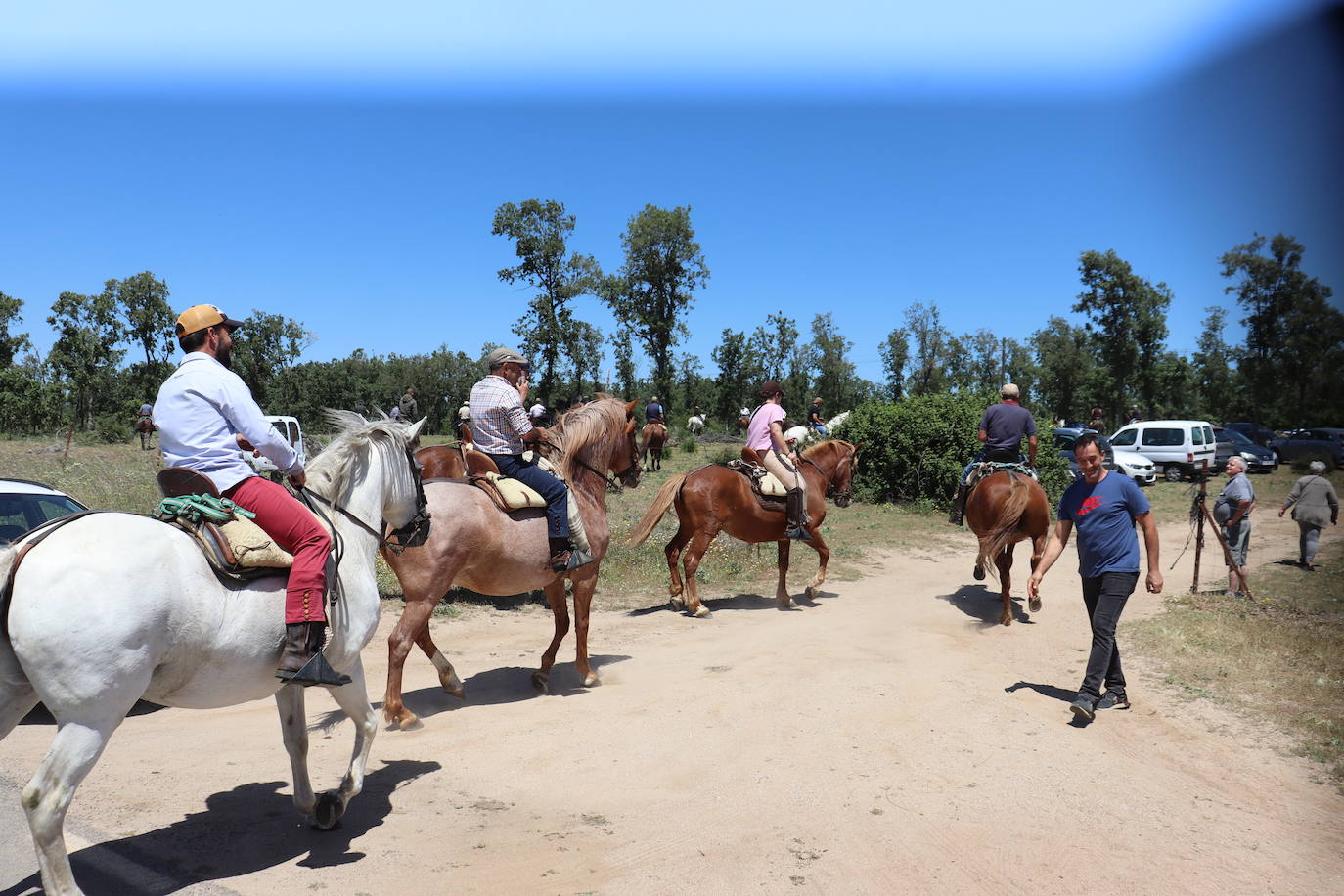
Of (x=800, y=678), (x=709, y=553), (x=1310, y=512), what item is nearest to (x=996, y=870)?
(x=800, y=678)

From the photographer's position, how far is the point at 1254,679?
768 cm

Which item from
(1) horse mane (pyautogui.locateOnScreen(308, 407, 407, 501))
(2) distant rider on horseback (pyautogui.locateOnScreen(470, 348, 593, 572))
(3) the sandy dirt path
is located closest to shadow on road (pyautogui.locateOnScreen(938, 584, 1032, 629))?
(3) the sandy dirt path

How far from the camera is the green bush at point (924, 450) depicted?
19734mm

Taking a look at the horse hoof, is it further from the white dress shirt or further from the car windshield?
the car windshield

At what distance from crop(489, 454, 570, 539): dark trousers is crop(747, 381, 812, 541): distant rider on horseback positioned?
4584mm

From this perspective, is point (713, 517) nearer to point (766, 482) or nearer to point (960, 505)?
point (766, 482)

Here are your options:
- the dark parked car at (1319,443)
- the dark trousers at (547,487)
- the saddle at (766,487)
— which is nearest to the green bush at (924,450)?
the saddle at (766,487)

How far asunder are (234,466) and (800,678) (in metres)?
5.06

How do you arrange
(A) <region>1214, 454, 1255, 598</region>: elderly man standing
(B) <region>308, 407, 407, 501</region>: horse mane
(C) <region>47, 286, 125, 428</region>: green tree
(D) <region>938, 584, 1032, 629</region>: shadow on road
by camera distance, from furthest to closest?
(C) <region>47, 286, 125, 428</region>: green tree
(A) <region>1214, 454, 1255, 598</region>: elderly man standing
(D) <region>938, 584, 1032, 629</region>: shadow on road
(B) <region>308, 407, 407, 501</region>: horse mane

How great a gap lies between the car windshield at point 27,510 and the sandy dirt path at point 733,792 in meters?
2.25

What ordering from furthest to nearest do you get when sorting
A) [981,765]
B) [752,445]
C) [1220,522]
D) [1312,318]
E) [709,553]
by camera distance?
[709,553] < [1220,522] < [752,445] < [981,765] < [1312,318]

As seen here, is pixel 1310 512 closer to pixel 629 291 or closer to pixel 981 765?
pixel 981 765

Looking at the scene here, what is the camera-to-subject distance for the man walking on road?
671 cm

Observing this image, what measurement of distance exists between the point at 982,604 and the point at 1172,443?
21.3m
